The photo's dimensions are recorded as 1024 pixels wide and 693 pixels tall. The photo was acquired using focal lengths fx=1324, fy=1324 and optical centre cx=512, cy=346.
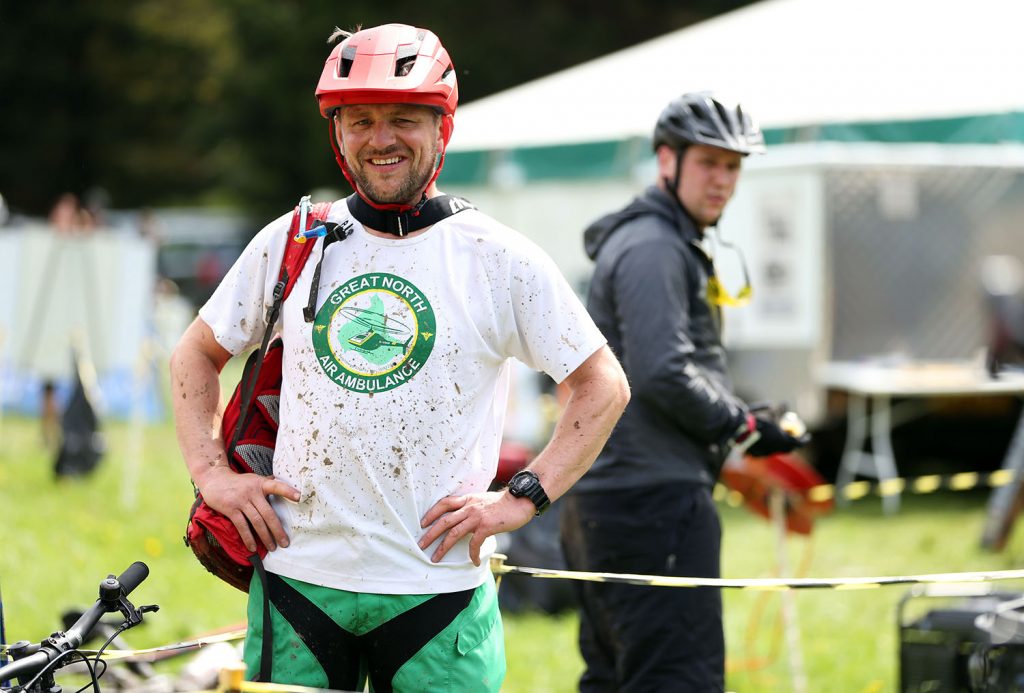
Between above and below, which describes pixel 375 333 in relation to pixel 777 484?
above

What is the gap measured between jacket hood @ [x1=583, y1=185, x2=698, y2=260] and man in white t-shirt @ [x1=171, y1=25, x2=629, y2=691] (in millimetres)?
1286

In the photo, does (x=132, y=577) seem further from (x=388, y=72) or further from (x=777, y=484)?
(x=777, y=484)

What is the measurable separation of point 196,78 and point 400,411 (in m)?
34.3

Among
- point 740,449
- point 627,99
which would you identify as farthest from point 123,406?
point 740,449

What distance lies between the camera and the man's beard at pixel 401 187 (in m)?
Result: 2.90

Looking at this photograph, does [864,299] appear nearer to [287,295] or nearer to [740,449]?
[740,449]

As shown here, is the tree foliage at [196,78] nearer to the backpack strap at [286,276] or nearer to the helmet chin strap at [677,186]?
the helmet chin strap at [677,186]

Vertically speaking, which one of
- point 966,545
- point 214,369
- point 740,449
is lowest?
point 966,545

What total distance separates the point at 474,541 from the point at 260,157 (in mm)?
31492

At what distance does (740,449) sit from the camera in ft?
14.4

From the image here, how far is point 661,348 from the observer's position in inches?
157

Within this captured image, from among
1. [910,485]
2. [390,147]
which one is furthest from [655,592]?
[910,485]

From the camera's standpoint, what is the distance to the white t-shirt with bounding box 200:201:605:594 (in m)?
2.86

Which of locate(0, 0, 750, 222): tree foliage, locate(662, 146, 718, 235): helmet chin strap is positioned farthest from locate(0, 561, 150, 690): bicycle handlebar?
locate(0, 0, 750, 222): tree foliage
